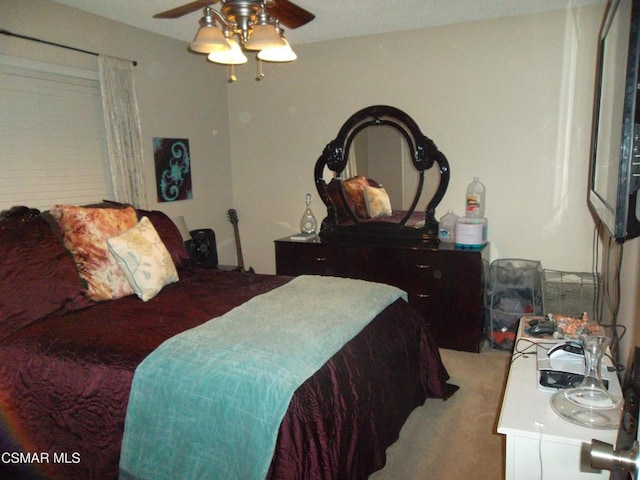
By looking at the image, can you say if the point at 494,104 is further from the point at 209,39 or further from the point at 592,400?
the point at 592,400

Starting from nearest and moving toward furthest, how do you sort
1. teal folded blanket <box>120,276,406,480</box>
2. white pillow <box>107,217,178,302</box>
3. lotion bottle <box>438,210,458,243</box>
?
teal folded blanket <box>120,276,406,480</box> → white pillow <box>107,217,178,302</box> → lotion bottle <box>438,210,458,243</box>

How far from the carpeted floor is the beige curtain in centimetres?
249

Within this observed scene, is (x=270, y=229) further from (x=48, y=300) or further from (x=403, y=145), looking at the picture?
(x=48, y=300)

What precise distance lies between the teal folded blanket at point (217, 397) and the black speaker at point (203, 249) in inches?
78.3

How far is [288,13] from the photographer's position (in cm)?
227

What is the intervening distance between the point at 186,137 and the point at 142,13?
3.51 feet

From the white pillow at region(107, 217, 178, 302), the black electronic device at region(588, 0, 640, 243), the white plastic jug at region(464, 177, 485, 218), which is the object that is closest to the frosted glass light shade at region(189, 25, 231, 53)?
the white pillow at region(107, 217, 178, 302)

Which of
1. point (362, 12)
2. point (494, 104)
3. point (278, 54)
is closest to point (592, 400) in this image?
point (278, 54)

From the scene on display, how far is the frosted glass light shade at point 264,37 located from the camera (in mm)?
2010

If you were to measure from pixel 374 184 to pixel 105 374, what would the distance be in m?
2.63

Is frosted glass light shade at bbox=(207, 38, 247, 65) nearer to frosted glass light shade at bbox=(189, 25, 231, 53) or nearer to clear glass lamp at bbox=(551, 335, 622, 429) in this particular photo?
frosted glass light shade at bbox=(189, 25, 231, 53)

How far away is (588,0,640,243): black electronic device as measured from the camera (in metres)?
1.27

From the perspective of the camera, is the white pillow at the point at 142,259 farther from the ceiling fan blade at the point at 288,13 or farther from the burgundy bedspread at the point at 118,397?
the ceiling fan blade at the point at 288,13

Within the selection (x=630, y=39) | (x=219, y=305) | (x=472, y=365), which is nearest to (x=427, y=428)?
(x=472, y=365)
